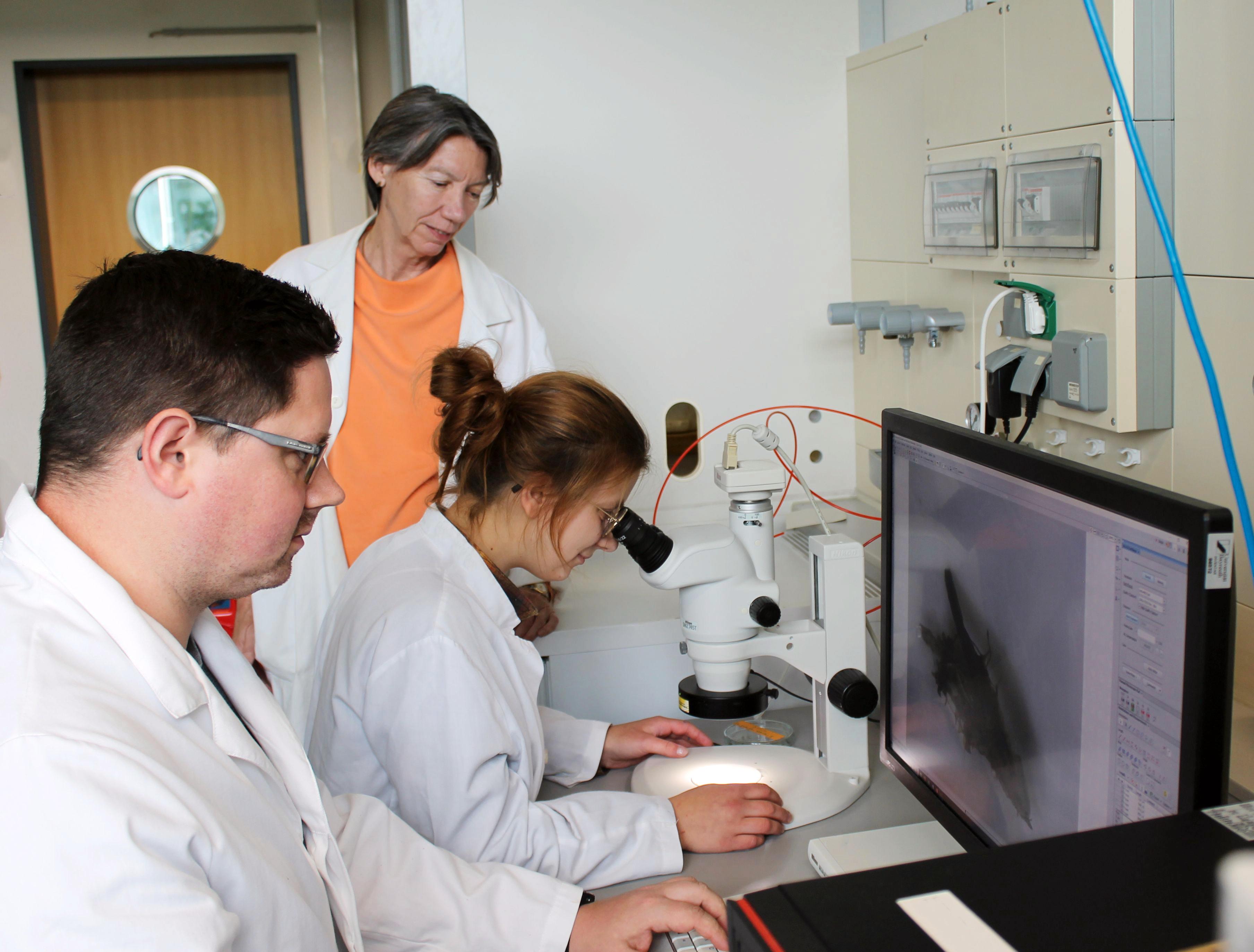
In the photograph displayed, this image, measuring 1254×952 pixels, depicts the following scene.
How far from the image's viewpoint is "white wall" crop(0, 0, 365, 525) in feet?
11.6

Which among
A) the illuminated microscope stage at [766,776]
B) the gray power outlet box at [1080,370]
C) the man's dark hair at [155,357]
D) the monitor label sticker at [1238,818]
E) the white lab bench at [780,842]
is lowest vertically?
the white lab bench at [780,842]

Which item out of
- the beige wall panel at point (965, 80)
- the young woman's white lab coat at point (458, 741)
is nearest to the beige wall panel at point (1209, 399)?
the beige wall panel at point (965, 80)

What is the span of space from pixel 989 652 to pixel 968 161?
0.93m

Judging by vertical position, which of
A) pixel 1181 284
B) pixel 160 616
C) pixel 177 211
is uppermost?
pixel 177 211

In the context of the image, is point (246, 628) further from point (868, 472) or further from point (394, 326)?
point (868, 472)

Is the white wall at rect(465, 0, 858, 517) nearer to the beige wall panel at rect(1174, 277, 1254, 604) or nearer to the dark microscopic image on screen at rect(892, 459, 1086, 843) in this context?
the beige wall panel at rect(1174, 277, 1254, 604)

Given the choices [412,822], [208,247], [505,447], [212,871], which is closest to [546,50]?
[505,447]

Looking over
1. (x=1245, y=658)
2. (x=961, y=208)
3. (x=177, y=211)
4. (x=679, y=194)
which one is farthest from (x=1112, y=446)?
(x=177, y=211)

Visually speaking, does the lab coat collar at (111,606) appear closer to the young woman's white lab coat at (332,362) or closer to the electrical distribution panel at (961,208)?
the young woman's white lab coat at (332,362)

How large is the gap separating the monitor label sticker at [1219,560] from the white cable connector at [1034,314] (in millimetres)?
893

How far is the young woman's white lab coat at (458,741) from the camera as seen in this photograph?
106 cm

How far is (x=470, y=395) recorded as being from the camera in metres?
1.18

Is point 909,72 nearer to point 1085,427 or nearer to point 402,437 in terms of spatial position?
point 1085,427

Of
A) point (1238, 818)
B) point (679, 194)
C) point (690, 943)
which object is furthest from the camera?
point (679, 194)
